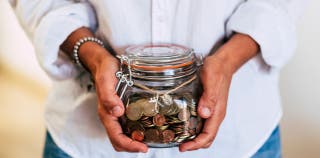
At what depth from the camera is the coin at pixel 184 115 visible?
578 millimetres

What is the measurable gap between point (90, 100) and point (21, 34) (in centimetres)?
131

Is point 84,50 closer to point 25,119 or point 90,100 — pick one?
point 90,100

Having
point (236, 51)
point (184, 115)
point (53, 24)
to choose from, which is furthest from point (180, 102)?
point (53, 24)

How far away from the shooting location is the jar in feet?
1.88

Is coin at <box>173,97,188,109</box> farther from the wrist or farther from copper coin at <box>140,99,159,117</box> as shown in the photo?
the wrist

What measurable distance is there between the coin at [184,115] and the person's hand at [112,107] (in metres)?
0.06

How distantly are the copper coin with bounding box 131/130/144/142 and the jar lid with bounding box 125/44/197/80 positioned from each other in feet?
0.24

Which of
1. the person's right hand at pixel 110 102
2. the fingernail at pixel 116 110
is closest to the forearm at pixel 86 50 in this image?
the person's right hand at pixel 110 102

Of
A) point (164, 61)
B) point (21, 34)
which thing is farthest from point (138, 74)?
point (21, 34)

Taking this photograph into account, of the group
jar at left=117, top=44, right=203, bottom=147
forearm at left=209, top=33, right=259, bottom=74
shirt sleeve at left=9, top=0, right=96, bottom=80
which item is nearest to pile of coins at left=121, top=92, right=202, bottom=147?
jar at left=117, top=44, right=203, bottom=147

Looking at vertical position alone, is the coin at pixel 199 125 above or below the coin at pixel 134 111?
below

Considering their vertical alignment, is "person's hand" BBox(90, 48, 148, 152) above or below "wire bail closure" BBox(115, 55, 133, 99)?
A: below

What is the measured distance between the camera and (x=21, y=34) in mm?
1979

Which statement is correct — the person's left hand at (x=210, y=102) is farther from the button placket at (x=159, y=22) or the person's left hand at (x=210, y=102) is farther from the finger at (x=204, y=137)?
the button placket at (x=159, y=22)
